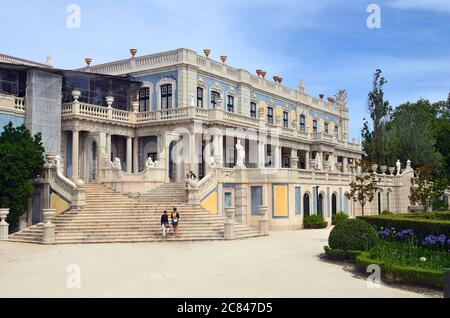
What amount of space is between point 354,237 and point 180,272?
6.39 metres

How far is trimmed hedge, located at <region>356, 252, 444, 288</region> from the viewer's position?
13.2m

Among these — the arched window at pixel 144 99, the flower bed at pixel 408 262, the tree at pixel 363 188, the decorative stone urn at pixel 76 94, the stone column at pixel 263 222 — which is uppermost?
the arched window at pixel 144 99

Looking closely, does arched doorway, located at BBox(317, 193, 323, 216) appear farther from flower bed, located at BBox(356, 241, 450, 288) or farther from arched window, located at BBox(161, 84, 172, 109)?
flower bed, located at BBox(356, 241, 450, 288)

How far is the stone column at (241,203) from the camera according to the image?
100ft

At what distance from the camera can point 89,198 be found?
28.3 metres

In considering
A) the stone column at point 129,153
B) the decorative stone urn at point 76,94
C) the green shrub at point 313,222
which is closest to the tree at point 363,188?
the green shrub at point 313,222

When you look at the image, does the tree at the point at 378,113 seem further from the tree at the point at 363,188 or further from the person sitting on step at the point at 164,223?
the person sitting on step at the point at 164,223

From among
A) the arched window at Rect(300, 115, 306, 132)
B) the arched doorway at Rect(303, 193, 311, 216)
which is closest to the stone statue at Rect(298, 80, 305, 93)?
the arched window at Rect(300, 115, 306, 132)

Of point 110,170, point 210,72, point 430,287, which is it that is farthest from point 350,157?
point 430,287

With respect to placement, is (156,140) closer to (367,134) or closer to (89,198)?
(89,198)

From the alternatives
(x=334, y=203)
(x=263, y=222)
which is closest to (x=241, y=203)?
(x=263, y=222)

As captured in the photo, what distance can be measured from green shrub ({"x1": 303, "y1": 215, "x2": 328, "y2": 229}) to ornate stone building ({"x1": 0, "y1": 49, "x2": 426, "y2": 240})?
18.6 inches

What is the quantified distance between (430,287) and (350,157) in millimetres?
43379

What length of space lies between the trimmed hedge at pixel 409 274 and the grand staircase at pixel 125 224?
10.8 metres
